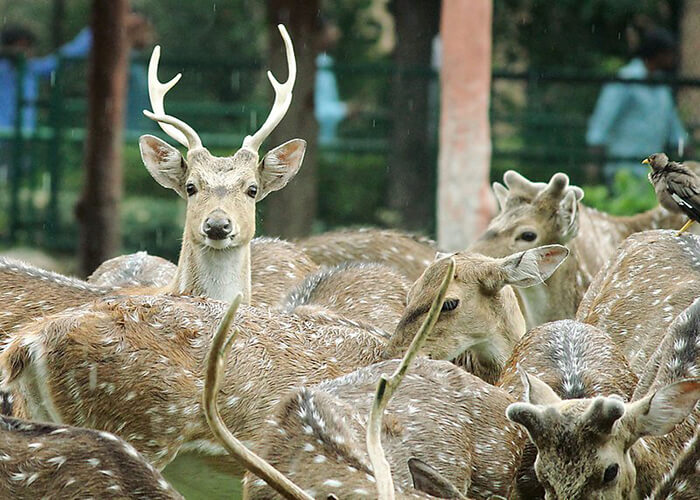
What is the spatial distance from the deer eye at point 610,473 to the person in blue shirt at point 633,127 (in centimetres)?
1086

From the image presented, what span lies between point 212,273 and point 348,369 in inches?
60.1

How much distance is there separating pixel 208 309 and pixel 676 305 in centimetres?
238

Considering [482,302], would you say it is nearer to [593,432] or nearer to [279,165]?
[279,165]

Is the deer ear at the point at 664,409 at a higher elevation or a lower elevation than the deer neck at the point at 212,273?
lower

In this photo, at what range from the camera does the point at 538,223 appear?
8023 millimetres

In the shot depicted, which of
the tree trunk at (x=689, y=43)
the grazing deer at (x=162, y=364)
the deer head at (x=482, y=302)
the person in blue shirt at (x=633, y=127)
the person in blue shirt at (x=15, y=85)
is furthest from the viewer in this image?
the tree trunk at (x=689, y=43)

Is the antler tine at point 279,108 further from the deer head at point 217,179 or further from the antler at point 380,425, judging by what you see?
the antler at point 380,425

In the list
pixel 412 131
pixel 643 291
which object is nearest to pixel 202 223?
pixel 643 291

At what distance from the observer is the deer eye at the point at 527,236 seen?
7.98m

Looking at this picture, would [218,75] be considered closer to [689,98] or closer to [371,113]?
[371,113]

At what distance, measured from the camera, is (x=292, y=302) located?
7258 millimetres

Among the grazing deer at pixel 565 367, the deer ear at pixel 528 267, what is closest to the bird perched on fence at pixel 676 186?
the deer ear at pixel 528 267

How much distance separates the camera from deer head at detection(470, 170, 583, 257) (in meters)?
7.95

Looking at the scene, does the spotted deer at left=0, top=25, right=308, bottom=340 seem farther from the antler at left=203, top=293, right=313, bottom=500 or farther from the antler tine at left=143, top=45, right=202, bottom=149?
the antler at left=203, top=293, right=313, bottom=500
